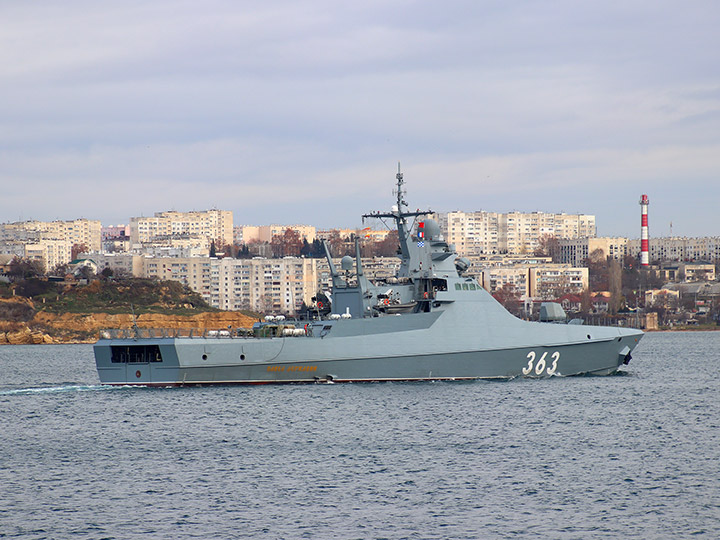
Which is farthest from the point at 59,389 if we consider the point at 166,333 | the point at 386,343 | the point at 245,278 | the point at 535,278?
the point at 535,278

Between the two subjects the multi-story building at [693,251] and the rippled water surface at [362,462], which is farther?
the multi-story building at [693,251]

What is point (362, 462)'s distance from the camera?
23.5 m

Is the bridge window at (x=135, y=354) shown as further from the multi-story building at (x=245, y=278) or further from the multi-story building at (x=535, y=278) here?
the multi-story building at (x=535, y=278)

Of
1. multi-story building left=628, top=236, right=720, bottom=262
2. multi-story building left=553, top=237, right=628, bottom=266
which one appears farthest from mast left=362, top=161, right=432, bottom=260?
multi-story building left=628, top=236, right=720, bottom=262

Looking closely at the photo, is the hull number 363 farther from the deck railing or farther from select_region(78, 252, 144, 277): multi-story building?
select_region(78, 252, 144, 277): multi-story building

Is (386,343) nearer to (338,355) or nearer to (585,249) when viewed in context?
(338,355)

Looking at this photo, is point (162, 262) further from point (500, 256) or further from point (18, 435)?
point (18, 435)

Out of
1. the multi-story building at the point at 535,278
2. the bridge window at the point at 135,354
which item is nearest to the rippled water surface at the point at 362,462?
the bridge window at the point at 135,354

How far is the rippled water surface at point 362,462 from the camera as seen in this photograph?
60.6ft

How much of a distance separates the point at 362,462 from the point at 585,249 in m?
167

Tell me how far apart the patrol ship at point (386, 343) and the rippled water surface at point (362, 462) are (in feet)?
2.45

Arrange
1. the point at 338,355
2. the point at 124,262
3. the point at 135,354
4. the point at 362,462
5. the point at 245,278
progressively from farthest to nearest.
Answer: the point at 124,262 < the point at 245,278 < the point at 338,355 < the point at 135,354 < the point at 362,462

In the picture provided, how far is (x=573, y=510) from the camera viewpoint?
19.2 m

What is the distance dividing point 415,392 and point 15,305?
77.9m
